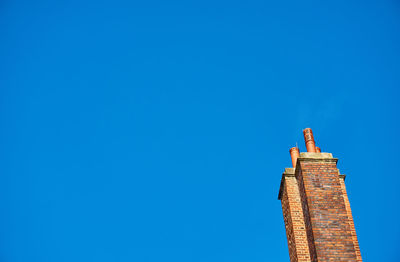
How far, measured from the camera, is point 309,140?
9.17 metres

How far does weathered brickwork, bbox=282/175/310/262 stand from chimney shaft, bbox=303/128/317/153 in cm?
103

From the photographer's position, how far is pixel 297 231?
9.08 metres

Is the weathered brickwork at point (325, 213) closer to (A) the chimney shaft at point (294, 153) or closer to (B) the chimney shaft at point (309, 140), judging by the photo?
(B) the chimney shaft at point (309, 140)

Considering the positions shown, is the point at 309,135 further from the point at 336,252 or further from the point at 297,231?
the point at 336,252

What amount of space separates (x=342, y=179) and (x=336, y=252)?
3394mm

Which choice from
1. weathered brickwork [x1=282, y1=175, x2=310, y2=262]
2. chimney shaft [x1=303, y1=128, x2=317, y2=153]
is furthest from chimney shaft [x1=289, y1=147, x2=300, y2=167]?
chimney shaft [x1=303, y1=128, x2=317, y2=153]

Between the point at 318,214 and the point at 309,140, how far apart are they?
2.09 metres

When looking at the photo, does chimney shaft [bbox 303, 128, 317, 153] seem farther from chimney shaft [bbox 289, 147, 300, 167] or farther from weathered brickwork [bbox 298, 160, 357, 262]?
chimney shaft [bbox 289, 147, 300, 167]

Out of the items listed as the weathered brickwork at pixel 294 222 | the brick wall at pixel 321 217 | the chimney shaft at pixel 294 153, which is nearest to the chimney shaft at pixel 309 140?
the brick wall at pixel 321 217

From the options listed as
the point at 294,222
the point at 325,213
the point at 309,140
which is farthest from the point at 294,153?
the point at 325,213

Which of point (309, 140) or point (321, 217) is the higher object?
point (309, 140)

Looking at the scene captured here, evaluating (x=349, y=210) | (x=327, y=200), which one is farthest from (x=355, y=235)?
(x=327, y=200)

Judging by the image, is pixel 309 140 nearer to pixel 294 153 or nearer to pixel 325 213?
pixel 294 153

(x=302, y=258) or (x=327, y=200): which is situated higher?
(x=327, y=200)
